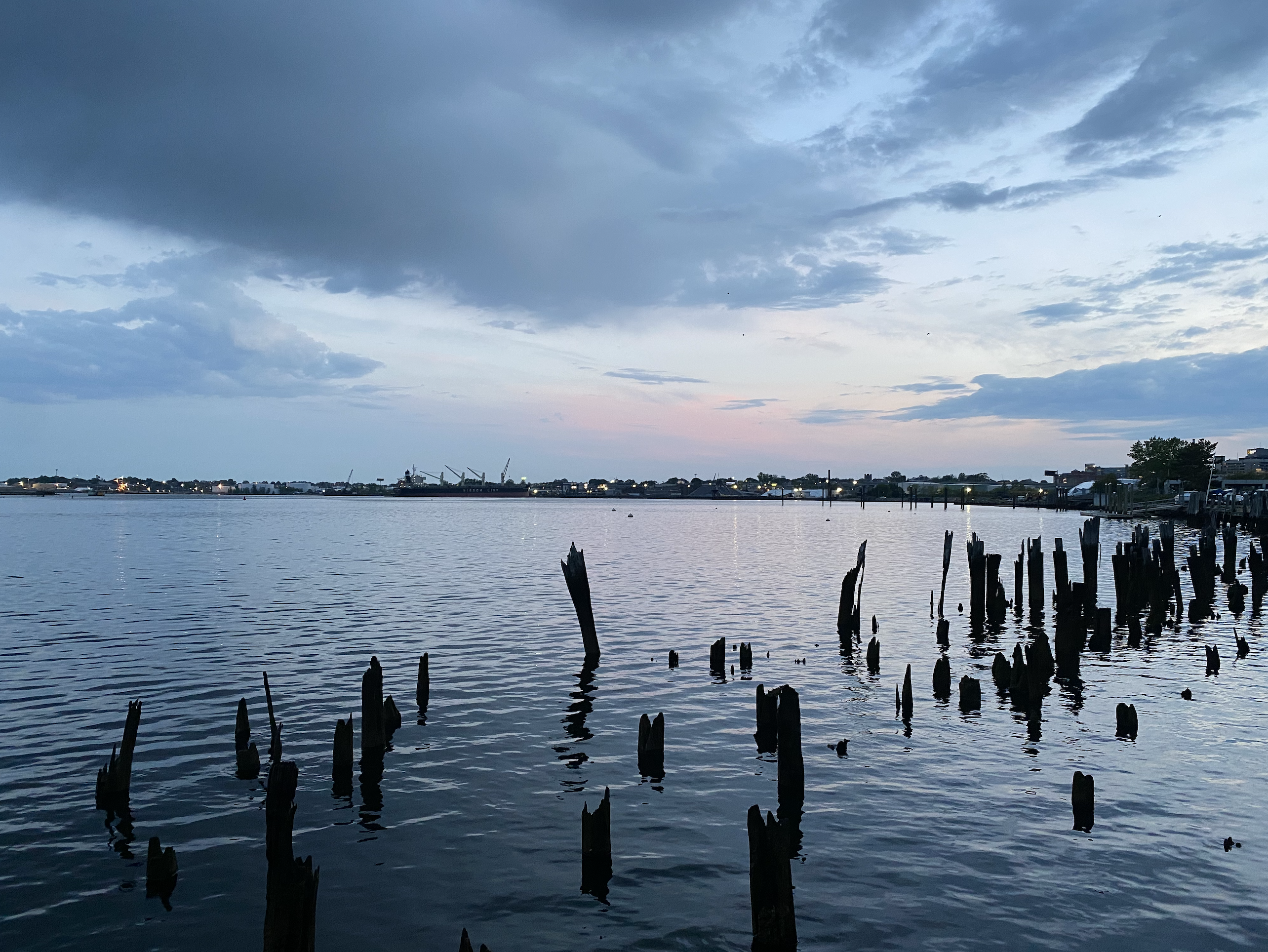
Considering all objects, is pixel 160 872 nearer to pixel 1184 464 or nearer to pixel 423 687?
pixel 423 687

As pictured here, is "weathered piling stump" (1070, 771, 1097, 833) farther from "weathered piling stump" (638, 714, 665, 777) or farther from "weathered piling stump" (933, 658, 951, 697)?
"weathered piling stump" (933, 658, 951, 697)

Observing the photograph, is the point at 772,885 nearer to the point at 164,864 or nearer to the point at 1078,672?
the point at 164,864

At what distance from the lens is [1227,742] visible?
62.6ft

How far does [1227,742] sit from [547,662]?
18.9 meters

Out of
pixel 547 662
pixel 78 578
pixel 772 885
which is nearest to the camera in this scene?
pixel 772 885

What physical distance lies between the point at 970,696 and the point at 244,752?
57.2 feet

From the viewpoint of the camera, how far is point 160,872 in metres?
12.1

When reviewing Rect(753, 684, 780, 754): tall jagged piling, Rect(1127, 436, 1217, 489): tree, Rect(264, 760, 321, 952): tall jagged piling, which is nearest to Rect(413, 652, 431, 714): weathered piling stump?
Rect(753, 684, 780, 754): tall jagged piling

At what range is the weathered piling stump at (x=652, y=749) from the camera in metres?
17.0

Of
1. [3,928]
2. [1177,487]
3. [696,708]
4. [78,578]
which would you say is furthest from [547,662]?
[1177,487]

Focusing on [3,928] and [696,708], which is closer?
[3,928]

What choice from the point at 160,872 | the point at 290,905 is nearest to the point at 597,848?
the point at 290,905

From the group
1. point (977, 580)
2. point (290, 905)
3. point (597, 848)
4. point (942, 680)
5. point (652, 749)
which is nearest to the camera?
point (290, 905)

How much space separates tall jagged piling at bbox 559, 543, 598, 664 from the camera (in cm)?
2755
